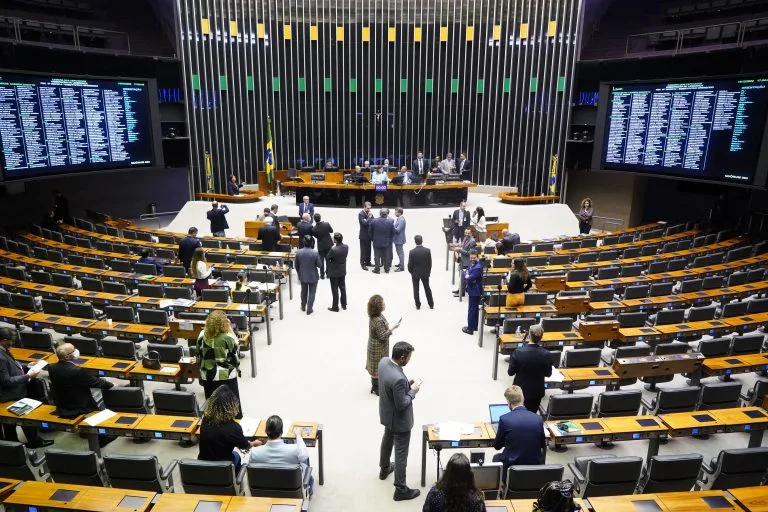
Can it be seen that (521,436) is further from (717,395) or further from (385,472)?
(717,395)

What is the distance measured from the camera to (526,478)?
13.3 feet

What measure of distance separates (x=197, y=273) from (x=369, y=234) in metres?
4.45

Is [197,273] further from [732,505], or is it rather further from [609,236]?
[609,236]

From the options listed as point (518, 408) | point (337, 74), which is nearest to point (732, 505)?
point (518, 408)

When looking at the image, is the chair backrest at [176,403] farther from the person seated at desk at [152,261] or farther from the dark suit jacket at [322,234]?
the dark suit jacket at [322,234]

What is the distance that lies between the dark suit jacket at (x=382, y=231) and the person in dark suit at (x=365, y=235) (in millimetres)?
213

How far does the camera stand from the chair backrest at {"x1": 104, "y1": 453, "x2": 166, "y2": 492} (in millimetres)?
4203

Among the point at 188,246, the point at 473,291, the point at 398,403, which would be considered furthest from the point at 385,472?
the point at 188,246

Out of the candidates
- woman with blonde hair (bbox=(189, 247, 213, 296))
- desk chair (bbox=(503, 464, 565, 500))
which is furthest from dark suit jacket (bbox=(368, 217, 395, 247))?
desk chair (bbox=(503, 464, 565, 500))

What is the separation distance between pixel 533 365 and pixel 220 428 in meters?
2.92

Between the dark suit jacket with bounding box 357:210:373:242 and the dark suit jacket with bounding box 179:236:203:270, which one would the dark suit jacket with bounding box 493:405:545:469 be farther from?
the dark suit jacket with bounding box 357:210:373:242

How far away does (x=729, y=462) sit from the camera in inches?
171

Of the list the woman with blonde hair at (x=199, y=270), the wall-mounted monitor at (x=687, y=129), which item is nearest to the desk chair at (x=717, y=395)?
the woman with blonde hair at (x=199, y=270)

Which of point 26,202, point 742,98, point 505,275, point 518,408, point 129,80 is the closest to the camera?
point 518,408
